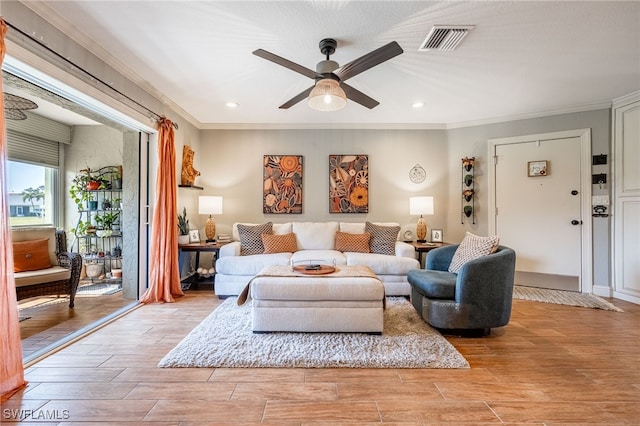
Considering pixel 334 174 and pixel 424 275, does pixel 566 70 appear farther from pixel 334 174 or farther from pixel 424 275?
pixel 334 174

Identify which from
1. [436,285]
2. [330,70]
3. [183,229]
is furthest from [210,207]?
[436,285]

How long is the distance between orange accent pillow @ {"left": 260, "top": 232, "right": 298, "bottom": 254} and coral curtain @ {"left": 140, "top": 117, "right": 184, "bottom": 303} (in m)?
1.12

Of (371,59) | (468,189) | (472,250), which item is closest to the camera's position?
(371,59)

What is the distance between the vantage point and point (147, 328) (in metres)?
2.63

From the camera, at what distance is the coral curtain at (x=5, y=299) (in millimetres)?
1619

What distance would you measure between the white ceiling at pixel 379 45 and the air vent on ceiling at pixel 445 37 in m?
0.05

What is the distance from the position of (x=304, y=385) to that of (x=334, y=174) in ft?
10.9

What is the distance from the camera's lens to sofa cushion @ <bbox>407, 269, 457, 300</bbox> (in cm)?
251

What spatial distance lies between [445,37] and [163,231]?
11.2ft

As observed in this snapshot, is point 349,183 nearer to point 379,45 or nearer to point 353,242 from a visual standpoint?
point 353,242

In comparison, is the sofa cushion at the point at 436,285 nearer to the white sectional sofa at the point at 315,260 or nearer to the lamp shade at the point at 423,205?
the white sectional sofa at the point at 315,260

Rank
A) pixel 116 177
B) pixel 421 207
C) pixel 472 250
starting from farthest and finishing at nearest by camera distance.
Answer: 1. pixel 116 177
2. pixel 421 207
3. pixel 472 250

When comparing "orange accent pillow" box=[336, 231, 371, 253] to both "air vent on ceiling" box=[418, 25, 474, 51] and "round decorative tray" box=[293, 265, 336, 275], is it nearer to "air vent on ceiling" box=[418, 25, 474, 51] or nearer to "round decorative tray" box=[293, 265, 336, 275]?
"round decorative tray" box=[293, 265, 336, 275]

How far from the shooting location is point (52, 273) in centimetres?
295
